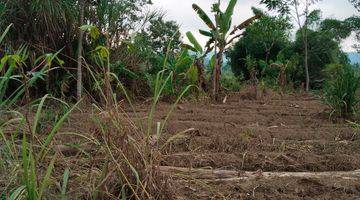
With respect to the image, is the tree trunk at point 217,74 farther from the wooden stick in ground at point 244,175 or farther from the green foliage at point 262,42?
the wooden stick in ground at point 244,175

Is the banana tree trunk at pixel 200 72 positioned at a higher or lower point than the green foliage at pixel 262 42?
lower

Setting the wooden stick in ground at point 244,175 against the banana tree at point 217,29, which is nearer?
the wooden stick in ground at point 244,175

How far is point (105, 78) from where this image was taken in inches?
97.8

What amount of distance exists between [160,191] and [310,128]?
4.11 metres

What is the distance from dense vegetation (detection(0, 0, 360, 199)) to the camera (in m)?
2.50

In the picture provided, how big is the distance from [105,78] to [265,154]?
87.4 inches

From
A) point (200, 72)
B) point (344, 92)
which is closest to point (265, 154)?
point (344, 92)

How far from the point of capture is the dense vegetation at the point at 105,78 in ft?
8.19

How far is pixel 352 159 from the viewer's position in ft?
14.0

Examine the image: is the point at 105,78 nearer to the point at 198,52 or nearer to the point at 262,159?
the point at 262,159

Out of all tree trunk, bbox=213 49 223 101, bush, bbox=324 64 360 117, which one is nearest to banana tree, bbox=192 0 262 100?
tree trunk, bbox=213 49 223 101

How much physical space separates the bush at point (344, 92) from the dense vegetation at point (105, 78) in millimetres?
15

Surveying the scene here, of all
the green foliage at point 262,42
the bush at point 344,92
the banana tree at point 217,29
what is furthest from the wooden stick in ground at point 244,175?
the green foliage at point 262,42

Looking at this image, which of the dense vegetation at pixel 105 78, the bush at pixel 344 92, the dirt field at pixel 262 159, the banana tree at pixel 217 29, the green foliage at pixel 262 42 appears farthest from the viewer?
the green foliage at pixel 262 42
